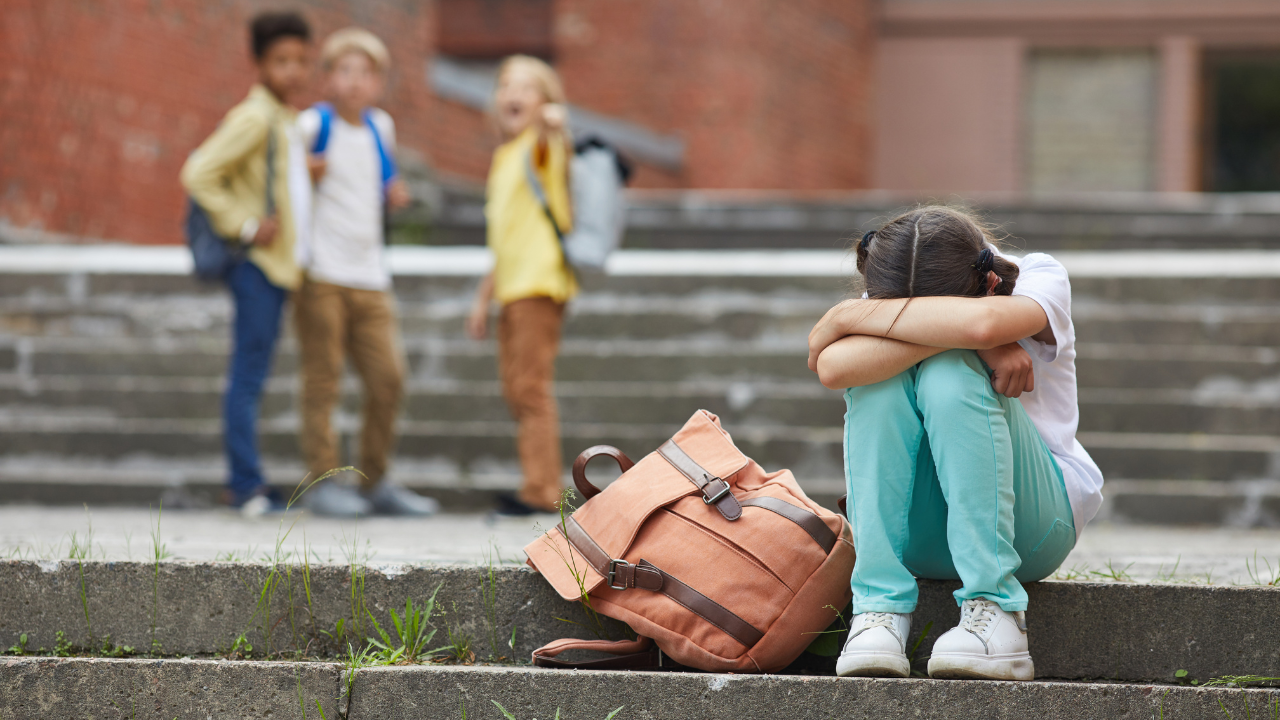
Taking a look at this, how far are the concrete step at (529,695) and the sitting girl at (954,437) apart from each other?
5 cm

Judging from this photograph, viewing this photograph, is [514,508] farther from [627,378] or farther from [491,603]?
[491,603]

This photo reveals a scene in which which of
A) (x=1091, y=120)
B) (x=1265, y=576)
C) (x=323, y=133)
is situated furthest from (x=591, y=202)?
(x=1091, y=120)

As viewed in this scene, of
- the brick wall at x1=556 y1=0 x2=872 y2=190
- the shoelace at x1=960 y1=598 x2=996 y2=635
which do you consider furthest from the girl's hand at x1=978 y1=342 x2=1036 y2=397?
the brick wall at x1=556 y1=0 x2=872 y2=190

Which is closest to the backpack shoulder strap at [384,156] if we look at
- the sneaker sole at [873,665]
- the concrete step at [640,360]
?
the concrete step at [640,360]

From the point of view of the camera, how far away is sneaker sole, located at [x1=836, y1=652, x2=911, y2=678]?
213 cm

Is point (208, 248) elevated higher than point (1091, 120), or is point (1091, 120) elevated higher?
point (1091, 120)

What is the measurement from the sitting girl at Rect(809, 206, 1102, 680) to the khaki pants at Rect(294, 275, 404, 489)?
2679 millimetres

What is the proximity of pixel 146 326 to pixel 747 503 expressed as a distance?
4931mm

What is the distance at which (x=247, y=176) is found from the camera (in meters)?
4.61

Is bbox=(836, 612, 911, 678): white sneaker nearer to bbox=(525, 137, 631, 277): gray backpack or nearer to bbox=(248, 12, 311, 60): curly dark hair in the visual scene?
bbox=(525, 137, 631, 277): gray backpack

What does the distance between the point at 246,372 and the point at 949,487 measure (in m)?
3.12

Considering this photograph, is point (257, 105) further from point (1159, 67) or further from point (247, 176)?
point (1159, 67)

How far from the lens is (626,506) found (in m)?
2.36

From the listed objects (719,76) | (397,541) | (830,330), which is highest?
(719,76)
